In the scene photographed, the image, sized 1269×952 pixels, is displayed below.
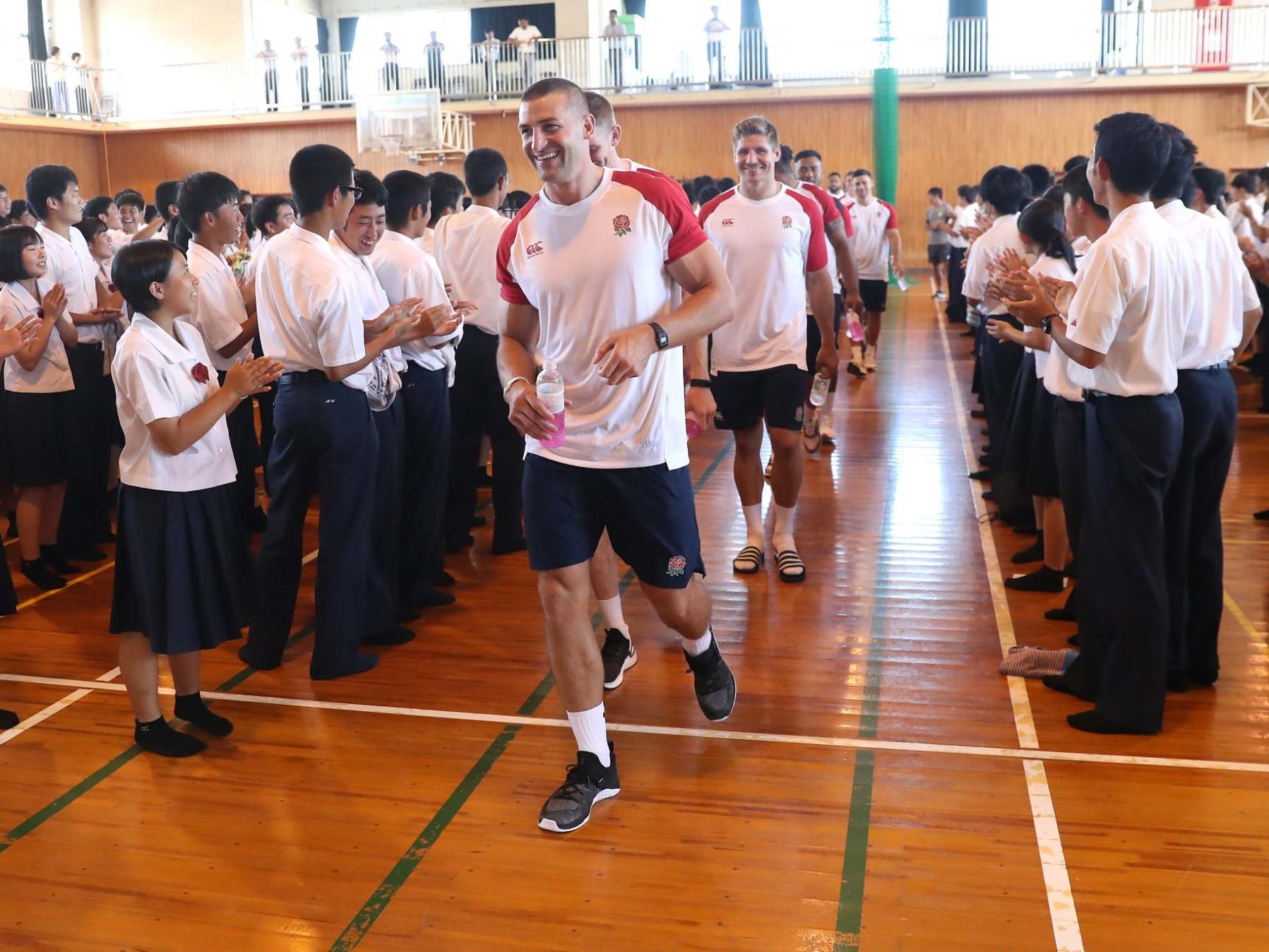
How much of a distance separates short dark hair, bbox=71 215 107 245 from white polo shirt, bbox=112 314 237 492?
3.37 metres

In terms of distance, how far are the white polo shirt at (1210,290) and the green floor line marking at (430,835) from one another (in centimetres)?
239

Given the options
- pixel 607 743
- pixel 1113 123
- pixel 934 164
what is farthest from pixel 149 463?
pixel 934 164

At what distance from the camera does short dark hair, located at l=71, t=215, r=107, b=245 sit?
6.56 meters

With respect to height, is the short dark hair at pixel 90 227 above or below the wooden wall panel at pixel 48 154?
below

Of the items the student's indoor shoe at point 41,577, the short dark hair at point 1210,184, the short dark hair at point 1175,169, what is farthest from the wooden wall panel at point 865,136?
the short dark hair at point 1175,169

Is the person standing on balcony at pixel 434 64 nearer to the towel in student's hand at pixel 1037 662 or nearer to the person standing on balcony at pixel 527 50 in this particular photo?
the person standing on balcony at pixel 527 50

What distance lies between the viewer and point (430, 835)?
313cm

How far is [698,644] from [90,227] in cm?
485

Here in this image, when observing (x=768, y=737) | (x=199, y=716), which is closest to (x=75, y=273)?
(x=199, y=716)

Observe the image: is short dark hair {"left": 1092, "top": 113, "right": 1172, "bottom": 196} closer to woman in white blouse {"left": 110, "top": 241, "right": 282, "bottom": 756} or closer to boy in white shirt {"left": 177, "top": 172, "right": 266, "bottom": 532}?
woman in white blouse {"left": 110, "top": 241, "right": 282, "bottom": 756}

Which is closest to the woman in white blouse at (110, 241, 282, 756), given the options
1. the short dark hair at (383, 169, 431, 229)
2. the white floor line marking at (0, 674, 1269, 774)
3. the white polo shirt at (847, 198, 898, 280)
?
the white floor line marking at (0, 674, 1269, 774)

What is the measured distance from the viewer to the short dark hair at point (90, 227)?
6.56 m

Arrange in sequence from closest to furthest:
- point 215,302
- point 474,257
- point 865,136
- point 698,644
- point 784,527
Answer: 1. point 698,644
2. point 215,302
3. point 784,527
4. point 474,257
5. point 865,136

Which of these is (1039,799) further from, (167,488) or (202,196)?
(202,196)
